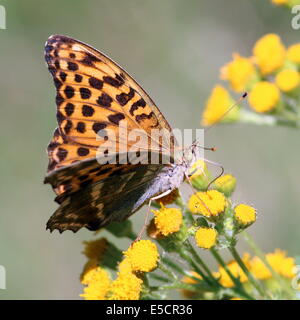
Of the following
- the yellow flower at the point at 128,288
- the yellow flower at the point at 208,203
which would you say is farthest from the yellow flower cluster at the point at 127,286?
the yellow flower at the point at 208,203

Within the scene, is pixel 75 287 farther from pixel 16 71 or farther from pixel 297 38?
pixel 297 38

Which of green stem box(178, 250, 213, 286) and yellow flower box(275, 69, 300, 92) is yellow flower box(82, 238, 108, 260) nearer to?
green stem box(178, 250, 213, 286)

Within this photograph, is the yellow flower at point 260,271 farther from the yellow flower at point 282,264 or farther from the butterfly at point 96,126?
the butterfly at point 96,126

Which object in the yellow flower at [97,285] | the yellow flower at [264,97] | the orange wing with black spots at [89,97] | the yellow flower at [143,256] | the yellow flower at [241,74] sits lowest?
the yellow flower at [97,285]

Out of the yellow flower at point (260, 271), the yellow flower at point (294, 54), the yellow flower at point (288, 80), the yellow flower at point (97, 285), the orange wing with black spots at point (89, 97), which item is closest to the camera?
the orange wing with black spots at point (89, 97)

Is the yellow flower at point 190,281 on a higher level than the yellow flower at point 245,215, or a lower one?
lower

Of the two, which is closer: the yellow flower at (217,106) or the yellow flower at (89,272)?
the yellow flower at (89,272)

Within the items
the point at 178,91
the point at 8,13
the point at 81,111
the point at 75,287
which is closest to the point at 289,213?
the point at 178,91
